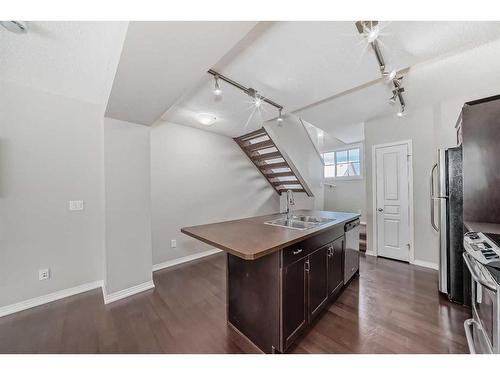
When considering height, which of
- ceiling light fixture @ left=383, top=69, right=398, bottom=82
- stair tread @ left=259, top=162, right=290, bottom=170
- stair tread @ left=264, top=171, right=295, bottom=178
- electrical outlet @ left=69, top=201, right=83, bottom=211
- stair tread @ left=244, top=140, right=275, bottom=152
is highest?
ceiling light fixture @ left=383, top=69, right=398, bottom=82

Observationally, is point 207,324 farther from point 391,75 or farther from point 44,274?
point 391,75

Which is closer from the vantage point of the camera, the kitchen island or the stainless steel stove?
the stainless steel stove

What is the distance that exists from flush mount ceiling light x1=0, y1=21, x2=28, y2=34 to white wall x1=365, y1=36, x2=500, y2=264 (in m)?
3.39

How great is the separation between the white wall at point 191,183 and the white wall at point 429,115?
2.62 m

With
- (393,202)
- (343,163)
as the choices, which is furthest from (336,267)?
(343,163)

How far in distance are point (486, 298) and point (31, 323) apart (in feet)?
11.9

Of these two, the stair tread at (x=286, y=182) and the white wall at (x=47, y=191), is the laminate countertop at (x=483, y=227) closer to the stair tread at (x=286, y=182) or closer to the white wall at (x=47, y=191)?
the stair tread at (x=286, y=182)

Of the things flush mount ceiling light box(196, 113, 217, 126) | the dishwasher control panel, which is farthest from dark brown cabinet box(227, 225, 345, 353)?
flush mount ceiling light box(196, 113, 217, 126)

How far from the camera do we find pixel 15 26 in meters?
1.28

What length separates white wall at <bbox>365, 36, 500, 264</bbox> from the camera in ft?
6.27

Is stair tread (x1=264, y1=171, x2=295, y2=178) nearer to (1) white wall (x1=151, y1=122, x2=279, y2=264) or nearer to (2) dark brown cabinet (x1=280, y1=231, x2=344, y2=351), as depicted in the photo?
(1) white wall (x1=151, y1=122, x2=279, y2=264)

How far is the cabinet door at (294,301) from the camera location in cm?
138

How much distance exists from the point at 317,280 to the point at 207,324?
1116 mm
